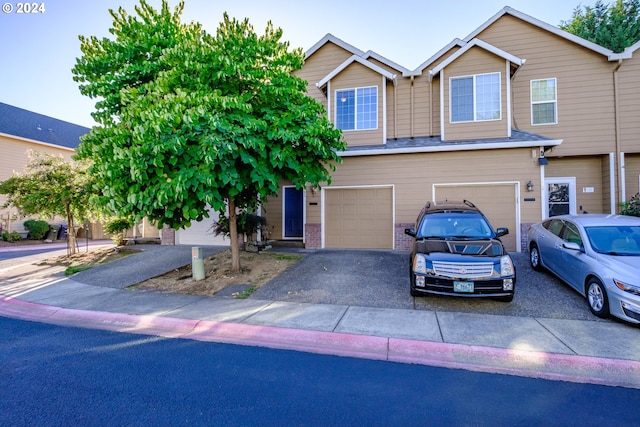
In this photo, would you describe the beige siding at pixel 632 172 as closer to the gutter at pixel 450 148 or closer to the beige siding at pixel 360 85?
the gutter at pixel 450 148

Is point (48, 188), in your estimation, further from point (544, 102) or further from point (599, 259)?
point (544, 102)

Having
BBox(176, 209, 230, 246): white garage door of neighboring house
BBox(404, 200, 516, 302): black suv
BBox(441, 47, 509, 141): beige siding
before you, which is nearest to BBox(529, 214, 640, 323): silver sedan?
BBox(404, 200, 516, 302): black suv

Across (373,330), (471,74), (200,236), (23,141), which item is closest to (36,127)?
(23,141)

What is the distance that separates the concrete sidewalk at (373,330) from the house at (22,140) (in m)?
16.4

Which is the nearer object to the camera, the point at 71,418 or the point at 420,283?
the point at 71,418

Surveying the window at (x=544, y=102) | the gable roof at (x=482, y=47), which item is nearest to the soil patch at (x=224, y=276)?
the gable roof at (x=482, y=47)

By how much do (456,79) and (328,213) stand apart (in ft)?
22.0

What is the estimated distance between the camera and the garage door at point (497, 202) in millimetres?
10047

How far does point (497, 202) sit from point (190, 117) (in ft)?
31.0

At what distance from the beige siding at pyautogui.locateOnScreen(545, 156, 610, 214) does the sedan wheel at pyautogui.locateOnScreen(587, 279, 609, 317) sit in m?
7.95

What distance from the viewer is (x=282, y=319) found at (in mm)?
Result: 5332

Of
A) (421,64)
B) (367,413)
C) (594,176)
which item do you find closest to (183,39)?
(367,413)

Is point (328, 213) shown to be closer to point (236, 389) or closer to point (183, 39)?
point (183, 39)

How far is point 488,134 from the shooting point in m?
10.7
